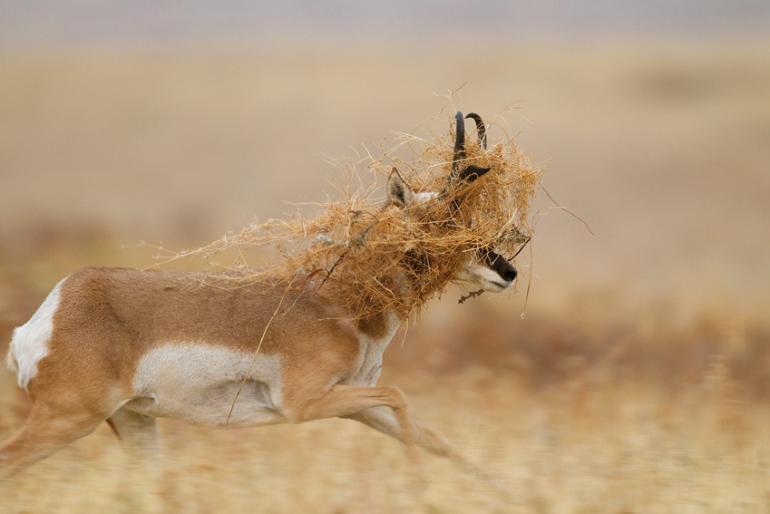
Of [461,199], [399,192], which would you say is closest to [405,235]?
[399,192]

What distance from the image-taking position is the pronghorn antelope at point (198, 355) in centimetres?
894

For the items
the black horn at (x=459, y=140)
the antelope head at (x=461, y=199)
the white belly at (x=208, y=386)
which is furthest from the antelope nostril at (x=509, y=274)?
the white belly at (x=208, y=386)

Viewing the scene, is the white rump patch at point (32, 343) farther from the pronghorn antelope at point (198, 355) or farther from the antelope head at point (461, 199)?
the antelope head at point (461, 199)

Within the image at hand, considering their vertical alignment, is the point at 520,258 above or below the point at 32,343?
above

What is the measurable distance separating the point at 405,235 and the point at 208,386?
176cm

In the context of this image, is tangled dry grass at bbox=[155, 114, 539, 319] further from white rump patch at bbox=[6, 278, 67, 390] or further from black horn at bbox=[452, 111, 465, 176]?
white rump patch at bbox=[6, 278, 67, 390]

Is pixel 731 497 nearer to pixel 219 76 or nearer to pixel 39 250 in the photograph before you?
pixel 39 250

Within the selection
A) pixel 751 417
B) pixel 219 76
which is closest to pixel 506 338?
pixel 751 417

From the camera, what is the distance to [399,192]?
29.7ft

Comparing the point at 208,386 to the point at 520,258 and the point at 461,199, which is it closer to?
the point at 461,199

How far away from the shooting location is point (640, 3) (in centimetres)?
15612

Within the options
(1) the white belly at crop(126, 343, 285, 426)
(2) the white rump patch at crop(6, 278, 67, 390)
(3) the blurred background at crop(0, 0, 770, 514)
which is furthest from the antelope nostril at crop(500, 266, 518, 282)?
(2) the white rump patch at crop(6, 278, 67, 390)

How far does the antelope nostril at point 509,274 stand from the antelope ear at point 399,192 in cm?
84

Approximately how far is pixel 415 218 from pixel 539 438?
9.80ft
